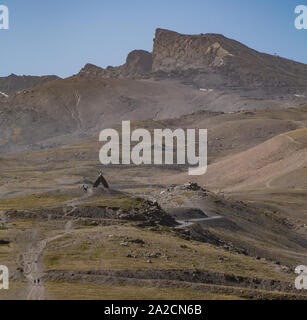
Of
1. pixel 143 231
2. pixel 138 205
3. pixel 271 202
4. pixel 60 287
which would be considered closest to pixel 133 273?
pixel 60 287

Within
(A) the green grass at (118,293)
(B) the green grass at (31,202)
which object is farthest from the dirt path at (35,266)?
(B) the green grass at (31,202)

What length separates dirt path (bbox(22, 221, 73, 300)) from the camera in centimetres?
5453

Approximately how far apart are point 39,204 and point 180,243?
27498mm

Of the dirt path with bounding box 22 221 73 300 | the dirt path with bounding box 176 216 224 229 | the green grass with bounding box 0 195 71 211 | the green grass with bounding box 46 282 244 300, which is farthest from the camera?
the green grass with bounding box 0 195 71 211

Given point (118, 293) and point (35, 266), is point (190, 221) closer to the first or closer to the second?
point (35, 266)

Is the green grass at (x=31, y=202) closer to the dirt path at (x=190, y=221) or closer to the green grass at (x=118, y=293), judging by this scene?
the dirt path at (x=190, y=221)

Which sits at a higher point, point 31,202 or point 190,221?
point 31,202

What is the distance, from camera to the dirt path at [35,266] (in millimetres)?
54531

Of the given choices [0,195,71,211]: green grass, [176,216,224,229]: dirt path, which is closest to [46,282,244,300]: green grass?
[176,216,224,229]: dirt path

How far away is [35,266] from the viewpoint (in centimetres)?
6431

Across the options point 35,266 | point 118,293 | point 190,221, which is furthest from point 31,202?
point 118,293

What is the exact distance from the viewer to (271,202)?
15350 centimetres

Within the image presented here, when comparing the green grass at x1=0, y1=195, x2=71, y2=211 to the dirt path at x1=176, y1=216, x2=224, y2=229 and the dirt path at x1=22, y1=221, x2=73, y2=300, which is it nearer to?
the dirt path at x1=176, y1=216, x2=224, y2=229
